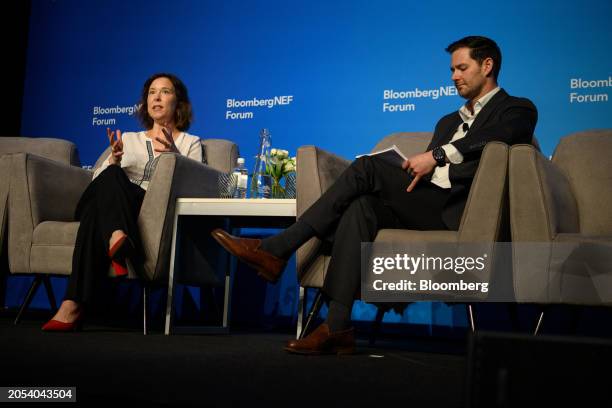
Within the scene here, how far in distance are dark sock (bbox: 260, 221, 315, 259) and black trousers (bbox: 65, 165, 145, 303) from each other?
2.42 ft

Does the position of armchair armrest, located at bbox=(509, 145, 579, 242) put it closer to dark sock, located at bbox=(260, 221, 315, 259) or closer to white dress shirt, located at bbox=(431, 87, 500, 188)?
white dress shirt, located at bbox=(431, 87, 500, 188)

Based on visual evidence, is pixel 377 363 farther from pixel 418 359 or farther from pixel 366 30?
pixel 366 30

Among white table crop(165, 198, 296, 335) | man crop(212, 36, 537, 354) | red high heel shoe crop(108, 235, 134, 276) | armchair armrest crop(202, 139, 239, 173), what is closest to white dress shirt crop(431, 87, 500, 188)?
man crop(212, 36, 537, 354)

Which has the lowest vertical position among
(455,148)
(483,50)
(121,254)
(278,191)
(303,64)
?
(121,254)

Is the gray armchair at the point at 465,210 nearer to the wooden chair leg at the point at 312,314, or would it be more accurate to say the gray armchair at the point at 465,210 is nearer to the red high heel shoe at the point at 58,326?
the wooden chair leg at the point at 312,314

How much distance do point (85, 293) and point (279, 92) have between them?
181 centimetres

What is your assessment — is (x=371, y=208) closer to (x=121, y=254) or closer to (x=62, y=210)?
(x=121, y=254)

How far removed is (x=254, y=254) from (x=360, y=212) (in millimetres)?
359

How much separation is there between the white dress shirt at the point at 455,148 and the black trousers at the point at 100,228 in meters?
1.17

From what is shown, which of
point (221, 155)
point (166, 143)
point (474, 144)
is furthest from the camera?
point (221, 155)

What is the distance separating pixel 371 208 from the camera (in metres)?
2.22

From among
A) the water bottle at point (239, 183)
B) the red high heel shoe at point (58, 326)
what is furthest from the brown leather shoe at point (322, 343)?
the water bottle at point (239, 183)

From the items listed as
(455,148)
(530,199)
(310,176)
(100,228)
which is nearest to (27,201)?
(100,228)

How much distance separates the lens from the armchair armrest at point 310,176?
96.1 inches
